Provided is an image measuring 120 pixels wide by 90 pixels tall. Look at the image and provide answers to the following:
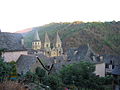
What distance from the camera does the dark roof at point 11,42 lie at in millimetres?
22970

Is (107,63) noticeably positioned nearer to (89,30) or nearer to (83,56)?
(83,56)

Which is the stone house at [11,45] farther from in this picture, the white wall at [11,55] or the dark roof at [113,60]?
the dark roof at [113,60]

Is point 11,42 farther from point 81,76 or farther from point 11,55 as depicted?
point 81,76

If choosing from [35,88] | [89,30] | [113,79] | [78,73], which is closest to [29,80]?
[35,88]

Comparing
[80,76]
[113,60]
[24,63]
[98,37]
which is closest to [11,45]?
[24,63]

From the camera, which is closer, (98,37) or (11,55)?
(11,55)

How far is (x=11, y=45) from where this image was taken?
928 inches

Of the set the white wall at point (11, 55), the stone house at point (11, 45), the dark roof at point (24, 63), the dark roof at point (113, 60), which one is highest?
the stone house at point (11, 45)

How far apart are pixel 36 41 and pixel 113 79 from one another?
62492 mm

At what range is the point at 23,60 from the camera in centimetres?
2403

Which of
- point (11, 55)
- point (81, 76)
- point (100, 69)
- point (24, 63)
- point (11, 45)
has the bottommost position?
point (100, 69)

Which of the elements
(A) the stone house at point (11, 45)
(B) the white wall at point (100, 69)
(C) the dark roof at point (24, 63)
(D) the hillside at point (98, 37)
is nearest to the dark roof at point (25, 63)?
(C) the dark roof at point (24, 63)

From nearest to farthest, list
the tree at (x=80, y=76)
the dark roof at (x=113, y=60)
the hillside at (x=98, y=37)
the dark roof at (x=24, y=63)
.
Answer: the tree at (x=80, y=76), the dark roof at (x=24, y=63), the dark roof at (x=113, y=60), the hillside at (x=98, y=37)

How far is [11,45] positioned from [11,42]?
561 millimetres
